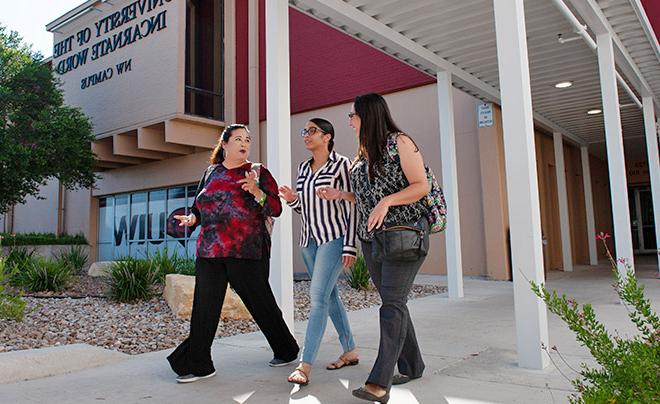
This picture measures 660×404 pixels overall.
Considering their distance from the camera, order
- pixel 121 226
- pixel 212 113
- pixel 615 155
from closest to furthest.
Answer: pixel 615 155, pixel 212 113, pixel 121 226

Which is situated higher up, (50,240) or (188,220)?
(50,240)

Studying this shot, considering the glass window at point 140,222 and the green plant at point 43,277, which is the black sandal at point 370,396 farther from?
the glass window at point 140,222

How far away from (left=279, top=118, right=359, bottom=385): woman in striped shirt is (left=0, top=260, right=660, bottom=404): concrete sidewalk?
8.7 inches

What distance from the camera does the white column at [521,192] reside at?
3.44 m

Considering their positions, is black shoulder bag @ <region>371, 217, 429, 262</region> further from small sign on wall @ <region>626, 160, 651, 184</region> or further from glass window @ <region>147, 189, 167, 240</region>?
small sign on wall @ <region>626, 160, 651, 184</region>

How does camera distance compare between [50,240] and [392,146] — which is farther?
[50,240]

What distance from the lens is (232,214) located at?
11.1 feet

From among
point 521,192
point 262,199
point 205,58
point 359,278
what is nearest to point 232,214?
point 262,199

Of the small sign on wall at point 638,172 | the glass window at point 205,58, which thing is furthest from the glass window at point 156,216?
the small sign on wall at point 638,172

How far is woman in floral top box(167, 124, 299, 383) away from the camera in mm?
3318

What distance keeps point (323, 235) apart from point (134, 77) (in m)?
13.0

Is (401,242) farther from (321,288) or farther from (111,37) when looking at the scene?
(111,37)

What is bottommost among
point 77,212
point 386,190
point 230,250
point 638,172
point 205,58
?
point 230,250

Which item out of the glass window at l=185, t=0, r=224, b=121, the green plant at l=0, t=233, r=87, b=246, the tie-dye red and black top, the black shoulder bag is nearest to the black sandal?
the black shoulder bag
